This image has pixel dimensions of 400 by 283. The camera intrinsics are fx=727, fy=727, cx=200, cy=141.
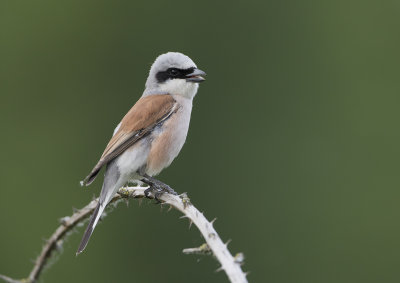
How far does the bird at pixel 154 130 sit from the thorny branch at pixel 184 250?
0.44 metres

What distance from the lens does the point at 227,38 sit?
8.88 meters

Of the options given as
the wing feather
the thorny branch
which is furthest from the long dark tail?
the wing feather

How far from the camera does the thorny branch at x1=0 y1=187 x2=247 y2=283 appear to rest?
2.18 m

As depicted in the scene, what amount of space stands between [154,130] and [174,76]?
0.43 meters

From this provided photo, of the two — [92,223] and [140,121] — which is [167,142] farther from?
[92,223]

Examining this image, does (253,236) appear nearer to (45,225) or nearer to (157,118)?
(45,225)

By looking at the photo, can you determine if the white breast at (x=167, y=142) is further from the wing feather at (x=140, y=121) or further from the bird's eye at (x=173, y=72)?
the bird's eye at (x=173, y=72)

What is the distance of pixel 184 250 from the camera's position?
2.39m

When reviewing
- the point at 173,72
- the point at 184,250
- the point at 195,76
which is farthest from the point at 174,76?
the point at 184,250

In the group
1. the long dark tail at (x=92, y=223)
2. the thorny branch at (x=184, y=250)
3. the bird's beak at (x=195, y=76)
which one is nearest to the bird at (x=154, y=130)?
the bird's beak at (x=195, y=76)

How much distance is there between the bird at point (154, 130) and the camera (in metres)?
4.00

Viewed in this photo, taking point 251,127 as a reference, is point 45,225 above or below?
below

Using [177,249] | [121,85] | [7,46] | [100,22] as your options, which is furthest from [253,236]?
[7,46]

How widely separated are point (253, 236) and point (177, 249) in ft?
3.05
